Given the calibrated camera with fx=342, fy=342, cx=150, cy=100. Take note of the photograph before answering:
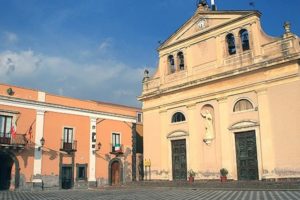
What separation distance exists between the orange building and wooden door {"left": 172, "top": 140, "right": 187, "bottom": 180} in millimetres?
7294

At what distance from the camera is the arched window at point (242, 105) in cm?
2310

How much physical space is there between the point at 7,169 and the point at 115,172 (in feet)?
34.1

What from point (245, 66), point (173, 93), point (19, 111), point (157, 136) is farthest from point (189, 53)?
point (19, 111)

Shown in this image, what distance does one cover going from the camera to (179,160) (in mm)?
27016

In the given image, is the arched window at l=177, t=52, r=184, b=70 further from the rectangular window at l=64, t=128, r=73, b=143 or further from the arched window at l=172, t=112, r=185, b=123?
the rectangular window at l=64, t=128, r=73, b=143

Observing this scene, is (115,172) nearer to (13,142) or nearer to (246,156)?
(13,142)

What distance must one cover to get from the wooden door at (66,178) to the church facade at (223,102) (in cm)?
664

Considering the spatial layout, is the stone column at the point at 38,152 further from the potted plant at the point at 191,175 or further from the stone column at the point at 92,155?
the potted plant at the point at 191,175

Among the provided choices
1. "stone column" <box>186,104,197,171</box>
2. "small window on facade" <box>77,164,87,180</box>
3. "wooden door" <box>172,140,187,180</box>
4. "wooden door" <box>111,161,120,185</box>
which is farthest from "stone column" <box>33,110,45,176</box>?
"stone column" <box>186,104,197,171</box>

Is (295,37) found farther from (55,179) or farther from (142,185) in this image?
(55,179)

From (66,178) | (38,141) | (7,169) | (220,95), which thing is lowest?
(66,178)

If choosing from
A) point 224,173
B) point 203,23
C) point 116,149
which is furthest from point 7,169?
point 203,23

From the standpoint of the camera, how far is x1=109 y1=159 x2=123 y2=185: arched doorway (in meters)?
32.9

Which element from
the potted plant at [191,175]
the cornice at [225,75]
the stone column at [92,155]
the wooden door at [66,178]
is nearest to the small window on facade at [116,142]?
the stone column at [92,155]
